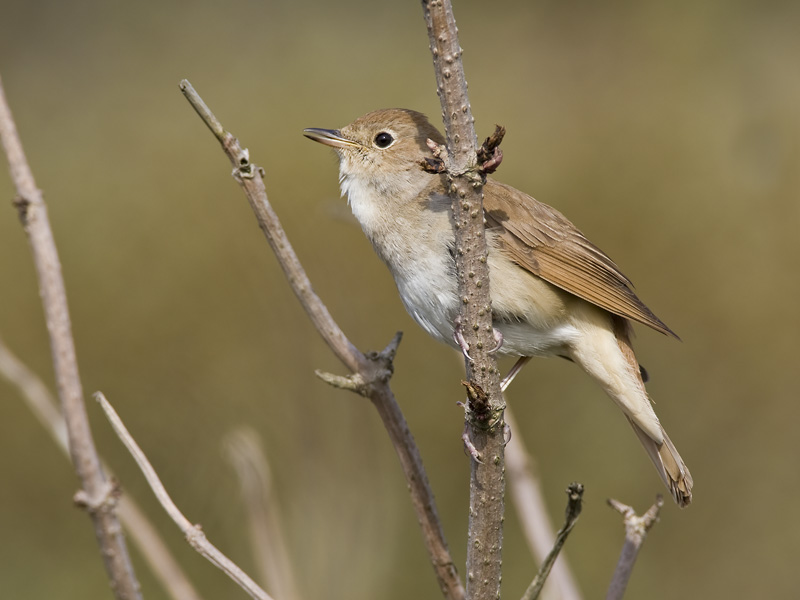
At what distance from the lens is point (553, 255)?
290cm

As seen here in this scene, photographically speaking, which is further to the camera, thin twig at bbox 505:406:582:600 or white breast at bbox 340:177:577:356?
white breast at bbox 340:177:577:356

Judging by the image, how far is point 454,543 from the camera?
4.63 meters

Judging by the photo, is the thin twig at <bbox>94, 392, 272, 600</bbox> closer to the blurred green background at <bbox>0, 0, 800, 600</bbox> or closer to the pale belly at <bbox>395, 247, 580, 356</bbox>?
the blurred green background at <bbox>0, 0, 800, 600</bbox>

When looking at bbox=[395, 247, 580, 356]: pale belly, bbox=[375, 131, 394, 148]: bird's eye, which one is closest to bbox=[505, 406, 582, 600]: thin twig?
bbox=[395, 247, 580, 356]: pale belly

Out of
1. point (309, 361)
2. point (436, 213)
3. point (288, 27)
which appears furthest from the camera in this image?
point (288, 27)

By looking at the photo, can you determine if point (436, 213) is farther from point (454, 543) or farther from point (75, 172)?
point (75, 172)

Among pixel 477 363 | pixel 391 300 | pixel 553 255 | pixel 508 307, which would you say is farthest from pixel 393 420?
pixel 391 300

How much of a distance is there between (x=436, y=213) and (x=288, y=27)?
5.93m

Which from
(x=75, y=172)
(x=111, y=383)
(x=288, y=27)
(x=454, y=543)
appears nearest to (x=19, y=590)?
(x=111, y=383)

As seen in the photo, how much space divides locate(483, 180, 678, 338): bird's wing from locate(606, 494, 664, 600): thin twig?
0.76 metres

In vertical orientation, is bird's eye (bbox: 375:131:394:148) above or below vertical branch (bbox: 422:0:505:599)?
above

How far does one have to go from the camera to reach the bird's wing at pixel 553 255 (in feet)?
9.23

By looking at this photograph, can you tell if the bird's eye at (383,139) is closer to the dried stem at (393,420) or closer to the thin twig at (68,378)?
the dried stem at (393,420)

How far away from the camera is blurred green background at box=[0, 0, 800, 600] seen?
391 cm
